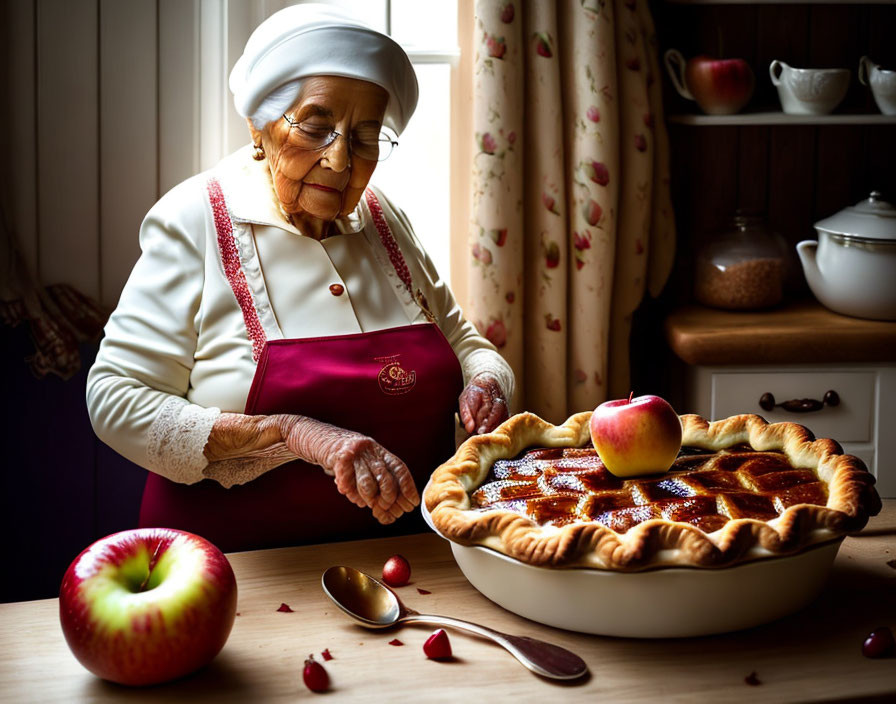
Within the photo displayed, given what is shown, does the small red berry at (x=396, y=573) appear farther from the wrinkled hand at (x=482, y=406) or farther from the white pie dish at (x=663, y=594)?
the wrinkled hand at (x=482, y=406)

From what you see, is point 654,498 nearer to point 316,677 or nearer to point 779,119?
point 316,677

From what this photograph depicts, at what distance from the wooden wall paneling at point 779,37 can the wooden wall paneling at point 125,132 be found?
5.13ft

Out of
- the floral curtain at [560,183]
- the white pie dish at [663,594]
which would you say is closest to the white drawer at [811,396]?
the floral curtain at [560,183]

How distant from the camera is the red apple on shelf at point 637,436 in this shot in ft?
4.24

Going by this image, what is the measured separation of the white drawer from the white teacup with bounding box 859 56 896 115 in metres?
0.69

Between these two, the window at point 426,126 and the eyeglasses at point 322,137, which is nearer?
the eyeglasses at point 322,137

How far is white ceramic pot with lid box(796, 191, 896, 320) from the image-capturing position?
2.41 metres

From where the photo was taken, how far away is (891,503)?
Answer: 1594 millimetres

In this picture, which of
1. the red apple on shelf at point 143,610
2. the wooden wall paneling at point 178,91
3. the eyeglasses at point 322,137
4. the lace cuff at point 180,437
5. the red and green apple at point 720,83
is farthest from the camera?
the red and green apple at point 720,83

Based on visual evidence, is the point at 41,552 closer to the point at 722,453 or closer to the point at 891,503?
the point at 722,453

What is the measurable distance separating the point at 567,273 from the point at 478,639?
1.43 metres

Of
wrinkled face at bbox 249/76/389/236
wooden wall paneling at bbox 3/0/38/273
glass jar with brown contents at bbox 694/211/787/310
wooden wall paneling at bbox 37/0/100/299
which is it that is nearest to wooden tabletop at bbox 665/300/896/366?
glass jar with brown contents at bbox 694/211/787/310

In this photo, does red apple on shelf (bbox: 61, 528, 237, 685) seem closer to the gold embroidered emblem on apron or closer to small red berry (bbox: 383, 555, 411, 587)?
small red berry (bbox: 383, 555, 411, 587)

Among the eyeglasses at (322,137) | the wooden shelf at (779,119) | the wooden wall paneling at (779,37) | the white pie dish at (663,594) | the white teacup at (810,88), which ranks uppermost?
the wooden wall paneling at (779,37)
